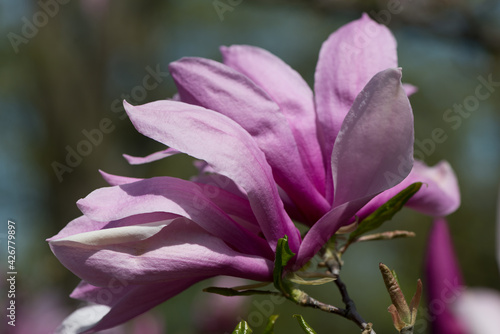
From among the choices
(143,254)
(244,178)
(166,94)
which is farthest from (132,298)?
(166,94)

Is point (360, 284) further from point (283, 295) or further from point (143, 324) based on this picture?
point (283, 295)

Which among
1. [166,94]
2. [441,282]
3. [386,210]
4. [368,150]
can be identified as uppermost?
[368,150]

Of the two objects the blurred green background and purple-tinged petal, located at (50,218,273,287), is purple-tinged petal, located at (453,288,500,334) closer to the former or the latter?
purple-tinged petal, located at (50,218,273,287)

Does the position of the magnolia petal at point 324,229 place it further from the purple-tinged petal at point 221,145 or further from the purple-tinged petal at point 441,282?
the purple-tinged petal at point 441,282

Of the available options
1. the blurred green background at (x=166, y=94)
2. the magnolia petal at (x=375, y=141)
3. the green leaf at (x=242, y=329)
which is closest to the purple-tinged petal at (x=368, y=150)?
the magnolia petal at (x=375, y=141)

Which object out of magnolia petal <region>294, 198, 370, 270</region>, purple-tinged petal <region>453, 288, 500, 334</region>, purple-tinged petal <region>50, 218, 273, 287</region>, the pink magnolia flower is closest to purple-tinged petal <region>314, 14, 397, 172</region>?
the pink magnolia flower

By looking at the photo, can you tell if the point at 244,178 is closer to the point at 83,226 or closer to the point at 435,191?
the point at 83,226

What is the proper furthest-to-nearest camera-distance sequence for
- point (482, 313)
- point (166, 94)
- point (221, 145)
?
point (166, 94)
point (221, 145)
point (482, 313)
